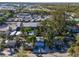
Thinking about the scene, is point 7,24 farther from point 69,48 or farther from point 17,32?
point 69,48

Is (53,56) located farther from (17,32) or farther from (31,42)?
(17,32)

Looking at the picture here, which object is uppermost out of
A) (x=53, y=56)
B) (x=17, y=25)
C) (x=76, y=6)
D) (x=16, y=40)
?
(x=76, y=6)

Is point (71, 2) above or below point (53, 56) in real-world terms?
above

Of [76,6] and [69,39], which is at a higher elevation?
[76,6]

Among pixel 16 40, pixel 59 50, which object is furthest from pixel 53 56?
pixel 16 40

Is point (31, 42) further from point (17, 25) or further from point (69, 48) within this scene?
point (69, 48)

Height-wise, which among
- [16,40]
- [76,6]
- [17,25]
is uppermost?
[76,6]

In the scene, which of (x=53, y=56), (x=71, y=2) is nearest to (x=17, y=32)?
(x=53, y=56)

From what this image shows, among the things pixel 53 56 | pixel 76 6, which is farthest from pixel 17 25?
pixel 76 6
